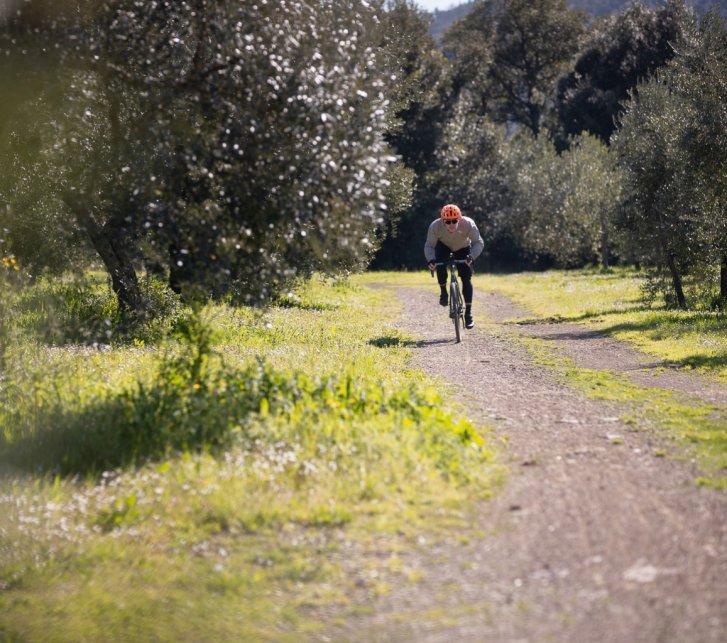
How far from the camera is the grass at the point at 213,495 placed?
5645 millimetres

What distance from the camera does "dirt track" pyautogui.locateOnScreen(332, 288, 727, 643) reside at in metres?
4.77

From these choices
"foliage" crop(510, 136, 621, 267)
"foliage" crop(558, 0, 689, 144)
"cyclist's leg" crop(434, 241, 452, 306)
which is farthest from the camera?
"foliage" crop(558, 0, 689, 144)

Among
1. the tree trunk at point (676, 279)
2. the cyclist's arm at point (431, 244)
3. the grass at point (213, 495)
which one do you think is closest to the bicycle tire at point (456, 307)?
the cyclist's arm at point (431, 244)

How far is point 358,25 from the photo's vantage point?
9.79 m

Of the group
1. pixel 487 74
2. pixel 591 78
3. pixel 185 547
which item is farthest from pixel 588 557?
pixel 487 74

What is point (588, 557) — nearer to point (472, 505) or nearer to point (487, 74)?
point (472, 505)

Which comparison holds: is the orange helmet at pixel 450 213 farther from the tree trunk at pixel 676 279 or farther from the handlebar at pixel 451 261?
the tree trunk at pixel 676 279

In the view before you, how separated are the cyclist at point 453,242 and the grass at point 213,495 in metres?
6.94

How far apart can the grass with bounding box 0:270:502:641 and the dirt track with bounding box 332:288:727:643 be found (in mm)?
329

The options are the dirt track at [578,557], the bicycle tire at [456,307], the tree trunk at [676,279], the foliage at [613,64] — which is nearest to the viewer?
the dirt track at [578,557]

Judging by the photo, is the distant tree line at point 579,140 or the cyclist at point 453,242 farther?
the distant tree line at point 579,140

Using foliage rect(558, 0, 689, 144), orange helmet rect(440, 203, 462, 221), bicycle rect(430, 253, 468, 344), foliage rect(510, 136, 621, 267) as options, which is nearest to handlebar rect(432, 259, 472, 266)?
bicycle rect(430, 253, 468, 344)

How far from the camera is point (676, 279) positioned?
75.8 ft

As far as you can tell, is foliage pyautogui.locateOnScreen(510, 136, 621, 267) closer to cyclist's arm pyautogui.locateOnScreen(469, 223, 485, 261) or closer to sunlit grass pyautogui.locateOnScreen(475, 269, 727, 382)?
sunlit grass pyautogui.locateOnScreen(475, 269, 727, 382)
